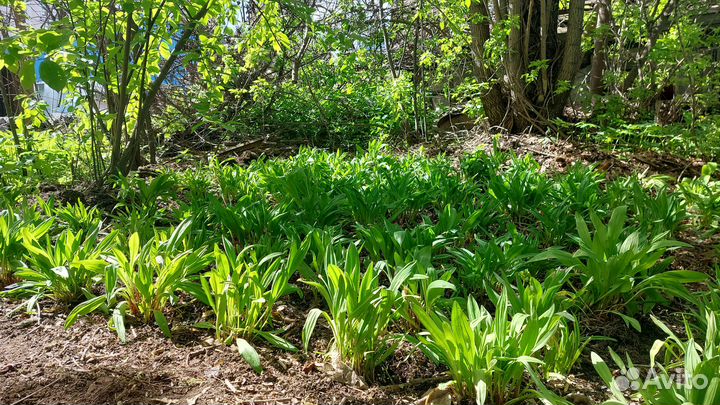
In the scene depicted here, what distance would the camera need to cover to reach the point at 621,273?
2.30 m

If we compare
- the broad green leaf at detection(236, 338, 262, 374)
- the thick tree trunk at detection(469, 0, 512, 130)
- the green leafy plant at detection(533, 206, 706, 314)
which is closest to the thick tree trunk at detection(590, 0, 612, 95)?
the thick tree trunk at detection(469, 0, 512, 130)

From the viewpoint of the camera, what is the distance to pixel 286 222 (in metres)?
3.07

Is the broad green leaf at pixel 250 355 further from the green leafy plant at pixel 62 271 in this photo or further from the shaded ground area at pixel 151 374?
the green leafy plant at pixel 62 271

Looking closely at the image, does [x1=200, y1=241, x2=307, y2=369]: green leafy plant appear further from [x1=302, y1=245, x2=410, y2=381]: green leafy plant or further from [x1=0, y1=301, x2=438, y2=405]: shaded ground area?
[x1=302, y1=245, x2=410, y2=381]: green leafy plant

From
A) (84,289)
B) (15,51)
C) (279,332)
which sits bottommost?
(279,332)

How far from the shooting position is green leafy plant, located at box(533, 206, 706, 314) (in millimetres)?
2234

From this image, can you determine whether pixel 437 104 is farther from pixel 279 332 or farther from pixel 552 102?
pixel 279 332

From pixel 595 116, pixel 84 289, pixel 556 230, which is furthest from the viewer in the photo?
pixel 595 116

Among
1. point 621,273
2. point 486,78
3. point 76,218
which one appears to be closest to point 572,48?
point 486,78

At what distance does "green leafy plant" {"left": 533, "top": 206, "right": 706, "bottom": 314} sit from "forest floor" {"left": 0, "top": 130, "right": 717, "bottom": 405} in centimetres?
10

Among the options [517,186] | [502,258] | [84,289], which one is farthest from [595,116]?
[84,289]

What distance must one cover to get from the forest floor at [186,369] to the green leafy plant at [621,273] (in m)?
0.10

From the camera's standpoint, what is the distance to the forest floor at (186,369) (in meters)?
1.79

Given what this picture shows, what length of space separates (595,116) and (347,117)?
3.17 meters
